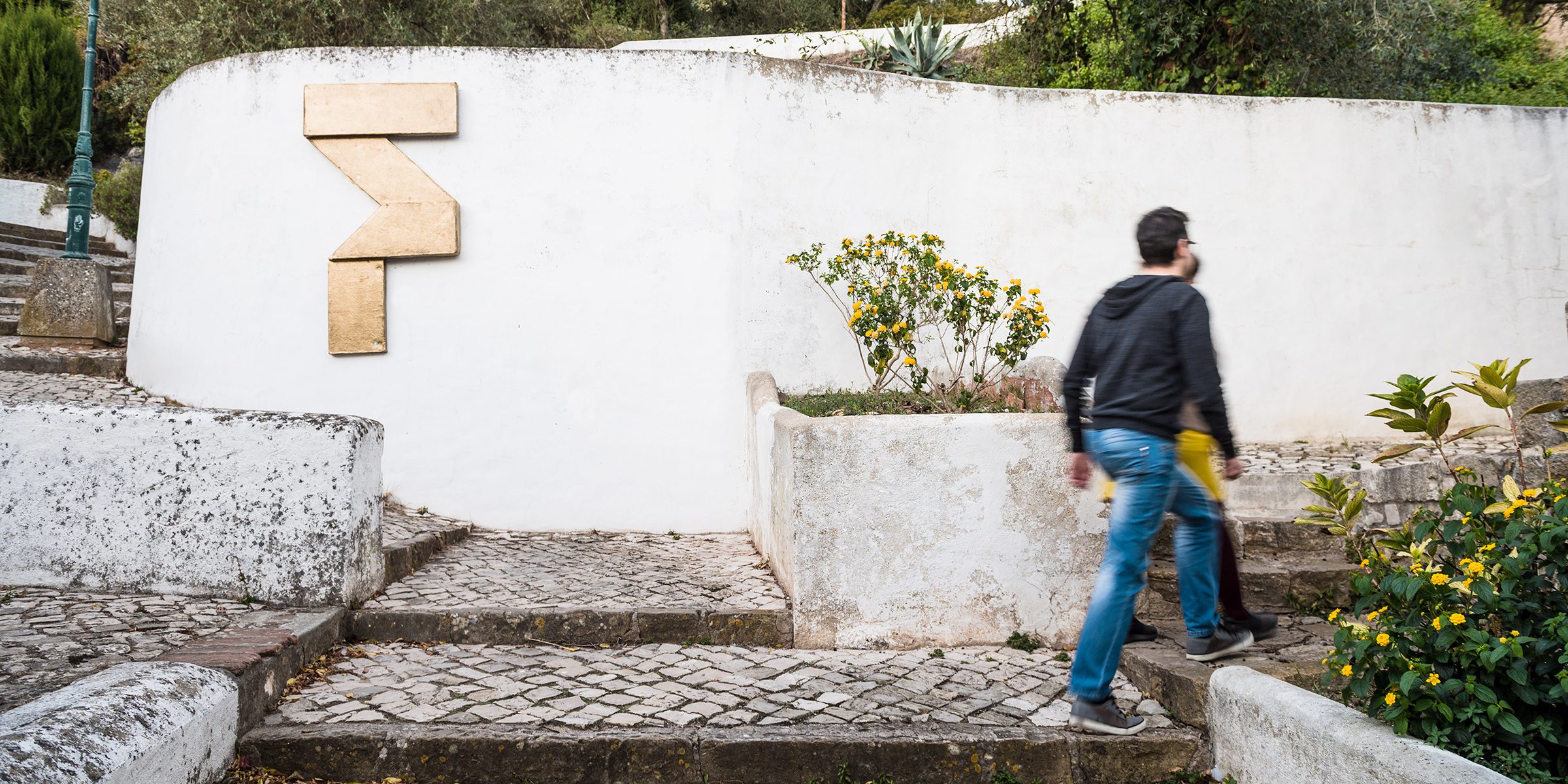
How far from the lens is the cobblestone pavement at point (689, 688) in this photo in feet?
10.9

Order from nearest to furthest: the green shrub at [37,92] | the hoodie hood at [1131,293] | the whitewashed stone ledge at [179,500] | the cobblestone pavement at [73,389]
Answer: the hoodie hood at [1131,293]
the whitewashed stone ledge at [179,500]
the cobblestone pavement at [73,389]
the green shrub at [37,92]

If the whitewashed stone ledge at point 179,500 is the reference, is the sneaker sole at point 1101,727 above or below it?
below

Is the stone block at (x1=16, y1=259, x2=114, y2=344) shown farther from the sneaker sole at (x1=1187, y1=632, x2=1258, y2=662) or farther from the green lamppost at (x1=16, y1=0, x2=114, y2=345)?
the sneaker sole at (x1=1187, y1=632, x2=1258, y2=662)

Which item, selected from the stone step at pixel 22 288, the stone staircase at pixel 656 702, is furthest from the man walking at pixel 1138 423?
the stone step at pixel 22 288

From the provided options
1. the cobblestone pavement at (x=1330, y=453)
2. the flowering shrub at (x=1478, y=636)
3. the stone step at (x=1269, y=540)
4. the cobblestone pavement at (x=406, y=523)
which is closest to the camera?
the flowering shrub at (x=1478, y=636)

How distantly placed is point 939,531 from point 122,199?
12.8 m

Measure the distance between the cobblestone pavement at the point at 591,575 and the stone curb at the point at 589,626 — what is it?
0.08 metres

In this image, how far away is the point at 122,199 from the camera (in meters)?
12.5

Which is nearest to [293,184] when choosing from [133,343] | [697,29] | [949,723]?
[133,343]

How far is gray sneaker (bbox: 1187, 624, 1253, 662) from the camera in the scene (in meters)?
3.41

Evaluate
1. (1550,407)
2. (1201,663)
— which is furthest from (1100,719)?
(1550,407)

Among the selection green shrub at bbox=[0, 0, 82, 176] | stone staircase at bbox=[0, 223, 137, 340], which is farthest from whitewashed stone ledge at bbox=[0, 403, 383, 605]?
green shrub at bbox=[0, 0, 82, 176]

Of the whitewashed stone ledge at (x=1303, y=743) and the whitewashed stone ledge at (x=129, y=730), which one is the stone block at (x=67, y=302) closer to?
the whitewashed stone ledge at (x=129, y=730)

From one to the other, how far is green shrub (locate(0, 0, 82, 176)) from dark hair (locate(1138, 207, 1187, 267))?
1806 centimetres
